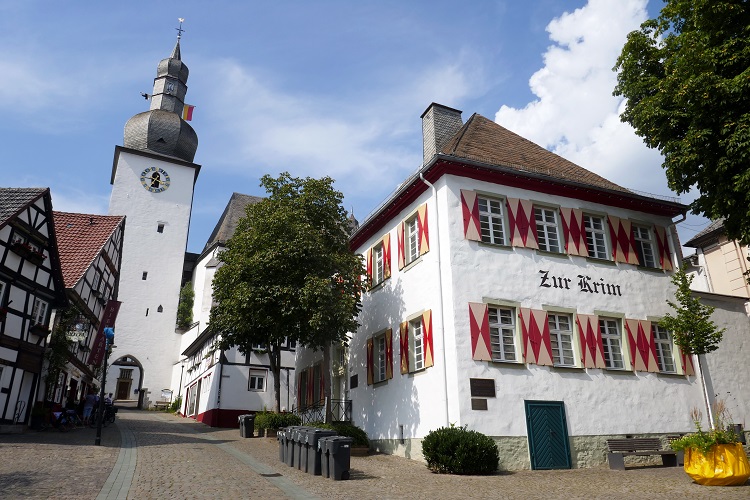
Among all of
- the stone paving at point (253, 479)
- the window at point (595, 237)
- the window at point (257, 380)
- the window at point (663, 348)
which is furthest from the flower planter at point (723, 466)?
the window at point (257, 380)

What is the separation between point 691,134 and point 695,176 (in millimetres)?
1420

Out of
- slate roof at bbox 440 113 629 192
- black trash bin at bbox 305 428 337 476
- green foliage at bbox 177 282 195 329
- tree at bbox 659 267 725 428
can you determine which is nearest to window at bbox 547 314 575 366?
tree at bbox 659 267 725 428

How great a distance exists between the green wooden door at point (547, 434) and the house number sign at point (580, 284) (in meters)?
3.20

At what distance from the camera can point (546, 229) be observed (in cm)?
1745

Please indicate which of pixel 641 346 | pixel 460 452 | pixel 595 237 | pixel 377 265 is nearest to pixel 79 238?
pixel 377 265

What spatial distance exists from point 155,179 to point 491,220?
144 feet

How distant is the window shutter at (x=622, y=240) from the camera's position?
18.0 meters

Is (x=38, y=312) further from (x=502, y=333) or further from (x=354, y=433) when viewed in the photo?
(x=502, y=333)

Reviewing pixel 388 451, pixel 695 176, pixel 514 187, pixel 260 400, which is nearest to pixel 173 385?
pixel 260 400

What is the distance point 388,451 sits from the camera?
1708cm

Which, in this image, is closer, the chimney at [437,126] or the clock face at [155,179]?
the chimney at [437,126]

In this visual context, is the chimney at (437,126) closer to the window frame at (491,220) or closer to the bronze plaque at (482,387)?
the window frame at (491,220)

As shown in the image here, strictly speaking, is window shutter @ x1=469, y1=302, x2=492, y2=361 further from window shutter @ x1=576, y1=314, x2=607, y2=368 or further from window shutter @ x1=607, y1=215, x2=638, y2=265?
Result: window shutter @ x1=607, y1=215, x2=638, y2=265

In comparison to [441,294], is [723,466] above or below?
below
